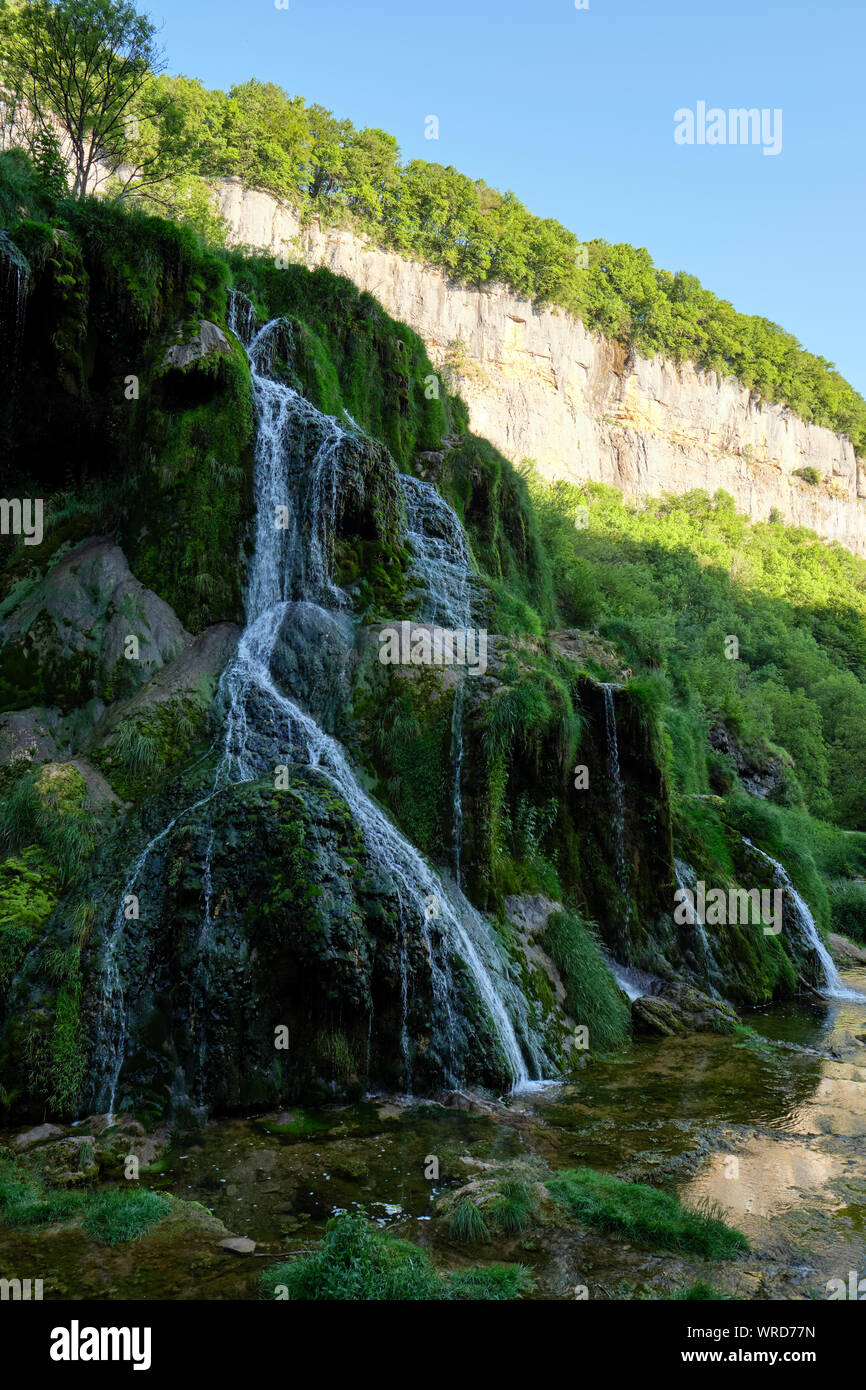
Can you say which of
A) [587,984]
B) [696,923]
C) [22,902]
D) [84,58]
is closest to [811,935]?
[696,923]

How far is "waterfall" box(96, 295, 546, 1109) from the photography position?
8828 mm

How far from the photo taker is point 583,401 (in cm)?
6481

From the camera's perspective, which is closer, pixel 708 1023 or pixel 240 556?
pixel 708 1023

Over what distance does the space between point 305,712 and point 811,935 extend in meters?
10.1

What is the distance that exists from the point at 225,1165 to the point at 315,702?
614 cm

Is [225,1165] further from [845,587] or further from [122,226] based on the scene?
[845,587]

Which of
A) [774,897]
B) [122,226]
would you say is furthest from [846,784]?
[122,226]

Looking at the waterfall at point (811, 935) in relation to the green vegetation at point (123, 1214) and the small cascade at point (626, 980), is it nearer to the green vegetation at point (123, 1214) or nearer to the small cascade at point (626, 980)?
the small cascade at point (626, 980)

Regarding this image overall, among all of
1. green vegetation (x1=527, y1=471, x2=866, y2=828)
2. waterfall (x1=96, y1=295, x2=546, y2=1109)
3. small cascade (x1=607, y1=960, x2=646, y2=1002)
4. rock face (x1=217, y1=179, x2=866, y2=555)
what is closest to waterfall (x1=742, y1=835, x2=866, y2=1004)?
green vegetation (x1=527, y1=471, x2=866, y2=828)

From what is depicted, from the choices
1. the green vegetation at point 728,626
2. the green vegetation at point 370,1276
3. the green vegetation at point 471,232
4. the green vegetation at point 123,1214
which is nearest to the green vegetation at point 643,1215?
the green vegetation at point 370,1276

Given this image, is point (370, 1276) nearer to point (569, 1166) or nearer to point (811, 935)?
point (569, 1166)

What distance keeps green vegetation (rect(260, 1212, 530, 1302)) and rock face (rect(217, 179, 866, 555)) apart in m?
51.8

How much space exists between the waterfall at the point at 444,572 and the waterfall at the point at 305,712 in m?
0.04
